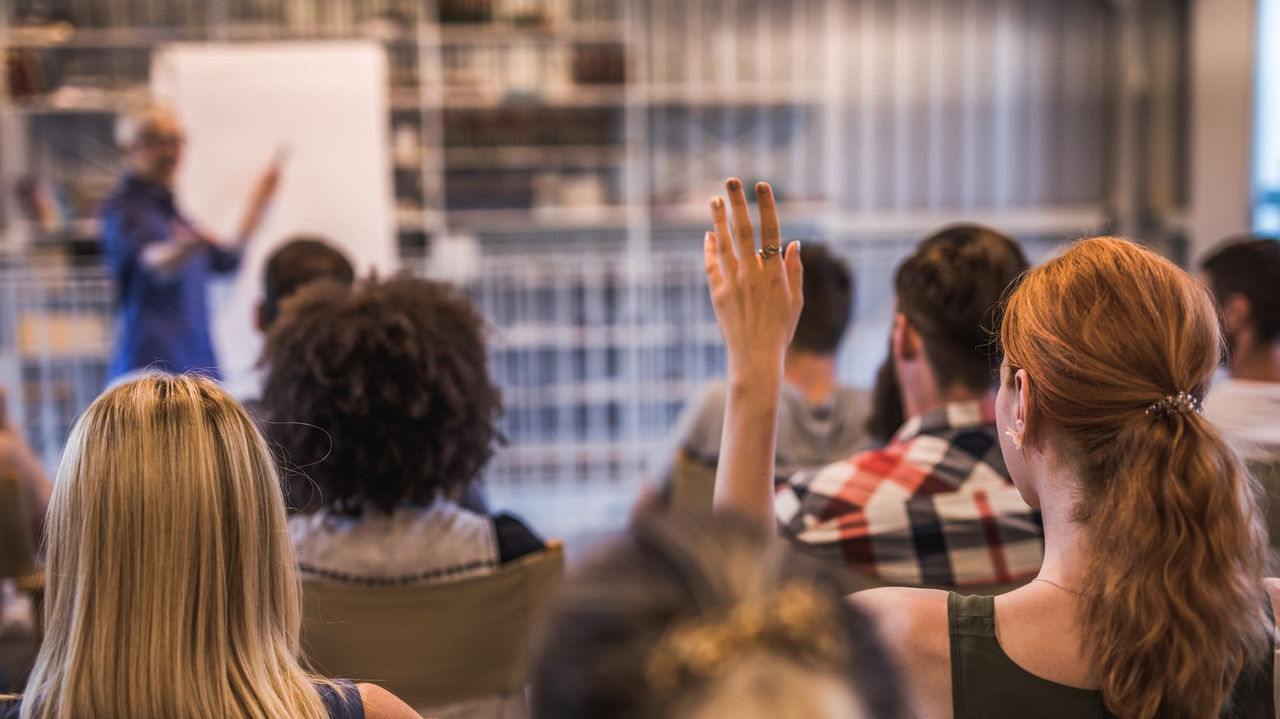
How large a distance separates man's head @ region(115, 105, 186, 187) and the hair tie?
3514 millimetres

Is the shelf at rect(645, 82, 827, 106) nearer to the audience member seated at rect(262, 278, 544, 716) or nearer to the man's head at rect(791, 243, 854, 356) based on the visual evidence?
the man's head at rect(791, 243, 854, 356)

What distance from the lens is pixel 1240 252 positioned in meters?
2.53

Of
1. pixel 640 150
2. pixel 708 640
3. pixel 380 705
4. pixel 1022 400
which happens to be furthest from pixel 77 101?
pixel 708 640

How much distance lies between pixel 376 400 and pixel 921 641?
0.91 meters

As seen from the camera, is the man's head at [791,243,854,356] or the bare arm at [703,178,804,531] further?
the man's head at [791,243,854,356]

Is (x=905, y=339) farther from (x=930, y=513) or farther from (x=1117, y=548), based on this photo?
(x=1117, y=548)

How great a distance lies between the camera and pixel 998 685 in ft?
3.13

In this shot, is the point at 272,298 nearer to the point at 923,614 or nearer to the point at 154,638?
the point at 154,638

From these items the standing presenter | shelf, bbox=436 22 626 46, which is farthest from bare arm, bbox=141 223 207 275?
shelf, bbox=436 22 626 46

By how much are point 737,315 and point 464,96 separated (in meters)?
4.31

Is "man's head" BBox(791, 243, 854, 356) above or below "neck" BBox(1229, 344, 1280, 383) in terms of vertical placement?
above

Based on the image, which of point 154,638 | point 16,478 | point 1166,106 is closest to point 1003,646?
point 154,638

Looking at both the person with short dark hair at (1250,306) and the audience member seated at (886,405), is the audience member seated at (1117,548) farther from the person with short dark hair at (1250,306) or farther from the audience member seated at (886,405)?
the person with short dark hair at (1250,306)

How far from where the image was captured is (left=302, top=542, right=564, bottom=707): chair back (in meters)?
1.44
